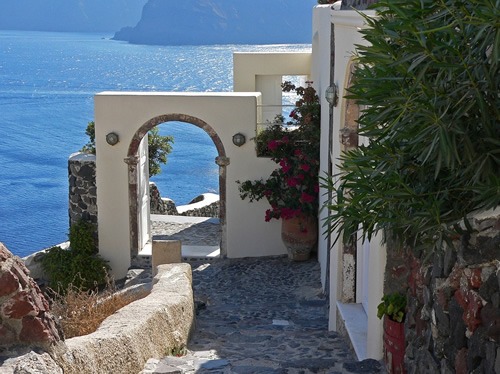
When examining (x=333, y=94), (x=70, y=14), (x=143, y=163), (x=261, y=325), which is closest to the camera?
(x=333, y=94)

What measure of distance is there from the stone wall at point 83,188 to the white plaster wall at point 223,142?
1.06 ft

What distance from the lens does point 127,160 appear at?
15.0m

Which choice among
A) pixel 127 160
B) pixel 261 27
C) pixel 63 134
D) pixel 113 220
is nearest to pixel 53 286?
pixel 113 220

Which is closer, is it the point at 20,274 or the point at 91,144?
the point at 20,274

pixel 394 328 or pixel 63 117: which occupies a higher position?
pixel 63 117

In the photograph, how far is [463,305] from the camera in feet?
14.6

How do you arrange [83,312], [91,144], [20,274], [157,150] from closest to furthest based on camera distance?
[20,274] < [83,312] < [91,144] < [157,150]

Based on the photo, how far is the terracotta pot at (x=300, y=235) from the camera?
1455 cm

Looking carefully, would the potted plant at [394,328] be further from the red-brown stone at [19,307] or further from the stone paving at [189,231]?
the stone paving at [189,231]

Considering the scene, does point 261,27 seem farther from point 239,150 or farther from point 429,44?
point 429,44

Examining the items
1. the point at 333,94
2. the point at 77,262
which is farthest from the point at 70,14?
the point at 333,94

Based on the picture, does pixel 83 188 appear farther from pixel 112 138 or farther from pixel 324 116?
pixel 324 116

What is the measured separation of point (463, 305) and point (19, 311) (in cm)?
255

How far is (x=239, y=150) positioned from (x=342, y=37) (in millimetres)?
5728
